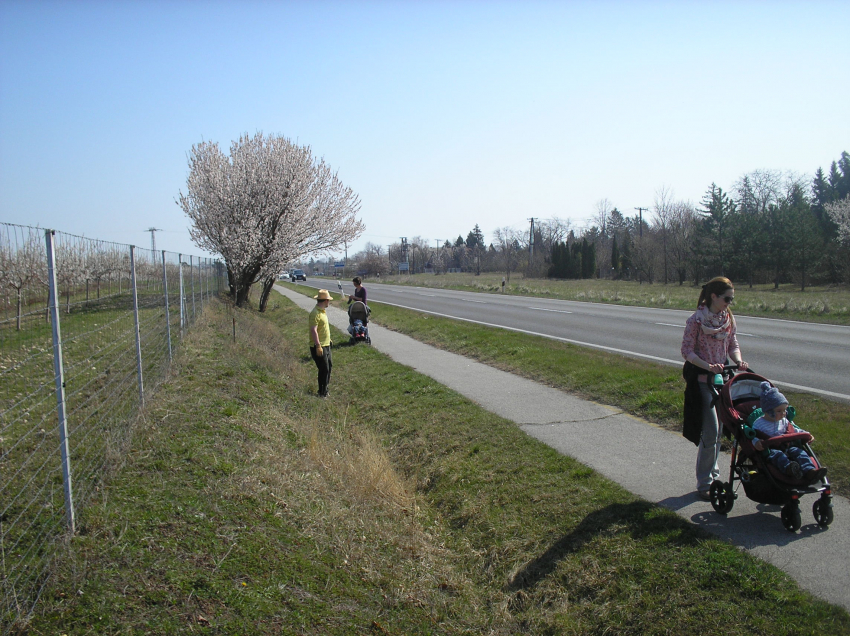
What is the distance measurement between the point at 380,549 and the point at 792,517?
9.75ft

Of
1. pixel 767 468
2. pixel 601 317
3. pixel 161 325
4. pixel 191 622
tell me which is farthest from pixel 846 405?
pixel 601 317

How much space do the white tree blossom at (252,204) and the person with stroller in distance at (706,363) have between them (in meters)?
21.3

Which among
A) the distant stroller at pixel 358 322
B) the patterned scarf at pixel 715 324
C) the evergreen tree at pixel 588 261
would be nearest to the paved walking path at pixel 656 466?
the patterned scarf at pixel 715 324

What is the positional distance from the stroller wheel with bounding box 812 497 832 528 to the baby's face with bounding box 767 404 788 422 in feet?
2.03

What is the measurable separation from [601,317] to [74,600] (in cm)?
1842

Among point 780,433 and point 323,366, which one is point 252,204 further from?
point 780,433

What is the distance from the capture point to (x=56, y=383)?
340 cm

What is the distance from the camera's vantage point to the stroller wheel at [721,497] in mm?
4289

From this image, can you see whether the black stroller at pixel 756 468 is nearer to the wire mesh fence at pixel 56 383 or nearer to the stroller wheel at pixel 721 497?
the stroller wheel at pixel 721 497

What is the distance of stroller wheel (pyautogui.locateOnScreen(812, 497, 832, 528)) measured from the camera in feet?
13.1

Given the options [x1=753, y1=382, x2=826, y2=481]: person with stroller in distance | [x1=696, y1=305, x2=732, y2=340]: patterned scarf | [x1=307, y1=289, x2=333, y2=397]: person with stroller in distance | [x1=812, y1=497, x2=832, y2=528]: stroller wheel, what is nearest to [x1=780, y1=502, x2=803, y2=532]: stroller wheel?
[x1=812, y1=497, x2=832, y2=528]: stroller wheel

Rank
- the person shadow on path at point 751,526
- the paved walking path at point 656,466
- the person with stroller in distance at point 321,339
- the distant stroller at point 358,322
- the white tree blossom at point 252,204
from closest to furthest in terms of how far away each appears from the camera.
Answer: the paved walking path at point 656,466 < the person shadow on path at point 751,526 < the person with stroller in distance at point 321,339 < the distant stroller at point 358,322 < the white tree blossom at point 252,204

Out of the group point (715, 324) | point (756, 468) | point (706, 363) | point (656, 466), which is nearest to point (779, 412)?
point (756, 468)

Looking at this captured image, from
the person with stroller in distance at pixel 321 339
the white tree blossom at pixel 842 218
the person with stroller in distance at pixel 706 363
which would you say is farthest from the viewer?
the white tree blossom at pixel 842 218
